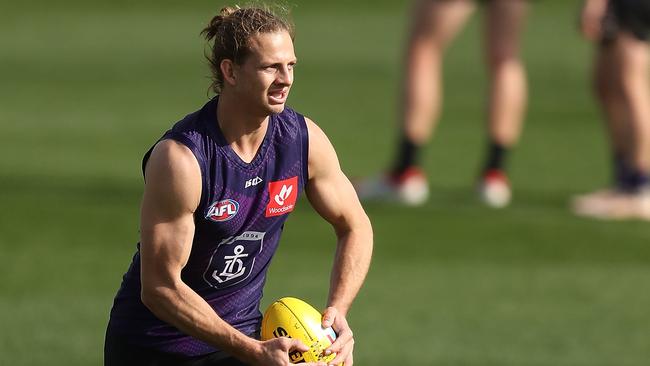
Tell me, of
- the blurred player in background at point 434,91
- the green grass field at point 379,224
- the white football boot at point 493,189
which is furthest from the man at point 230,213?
the white football boot at point 493,189

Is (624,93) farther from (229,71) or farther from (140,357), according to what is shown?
(229,71)

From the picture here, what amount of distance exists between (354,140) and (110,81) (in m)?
4.82

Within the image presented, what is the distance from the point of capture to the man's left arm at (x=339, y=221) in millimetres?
6172

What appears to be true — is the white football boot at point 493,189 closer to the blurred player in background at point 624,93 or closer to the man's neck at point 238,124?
the blurred player in background at point 624,93

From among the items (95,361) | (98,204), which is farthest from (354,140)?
(95,361)

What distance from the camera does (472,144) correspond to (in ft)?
52.6

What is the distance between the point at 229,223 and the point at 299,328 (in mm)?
477

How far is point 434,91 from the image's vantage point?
41.3 ft

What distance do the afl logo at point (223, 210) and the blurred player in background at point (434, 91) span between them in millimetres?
6627

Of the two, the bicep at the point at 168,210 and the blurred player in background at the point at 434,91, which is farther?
the blurred player in background at the point at 434,91

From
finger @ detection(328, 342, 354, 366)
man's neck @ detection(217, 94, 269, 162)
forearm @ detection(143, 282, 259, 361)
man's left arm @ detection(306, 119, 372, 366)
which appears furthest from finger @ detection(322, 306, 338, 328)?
man's neck @ detection(217, 94, 269, 162)

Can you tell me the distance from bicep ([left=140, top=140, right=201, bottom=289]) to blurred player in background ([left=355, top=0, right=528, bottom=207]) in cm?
680

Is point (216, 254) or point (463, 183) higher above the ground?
point (216, 254)

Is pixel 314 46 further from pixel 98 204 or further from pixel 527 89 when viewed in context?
pixel 98 204
